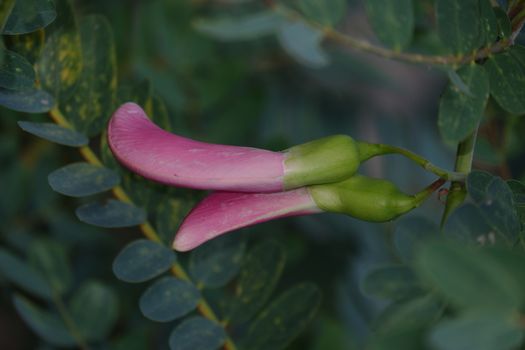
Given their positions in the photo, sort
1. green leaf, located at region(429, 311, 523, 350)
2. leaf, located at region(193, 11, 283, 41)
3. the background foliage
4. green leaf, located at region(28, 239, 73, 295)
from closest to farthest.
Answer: green leaf, located at region(429, 311, 523, 350) < the background foliage < green leaf, located at region(28, 239, 73, 295) < leaf, located at region(193, 11, 283, 41)

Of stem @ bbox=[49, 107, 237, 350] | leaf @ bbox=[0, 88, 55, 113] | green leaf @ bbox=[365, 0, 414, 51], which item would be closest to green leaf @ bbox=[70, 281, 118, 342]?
stem @ bbox=[49, 107, 237, 350]

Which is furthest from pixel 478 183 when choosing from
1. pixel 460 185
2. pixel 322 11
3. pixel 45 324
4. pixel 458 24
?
pixel 45 324

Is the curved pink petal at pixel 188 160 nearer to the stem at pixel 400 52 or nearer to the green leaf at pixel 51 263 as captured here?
the stem at pixel 400 52

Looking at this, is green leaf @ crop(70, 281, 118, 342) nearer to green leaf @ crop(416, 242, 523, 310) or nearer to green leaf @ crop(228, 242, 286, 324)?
green leaf @ crop(228, 242, 286, 324)

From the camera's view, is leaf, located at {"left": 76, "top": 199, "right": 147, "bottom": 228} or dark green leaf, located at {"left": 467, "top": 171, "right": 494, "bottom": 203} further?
leaf, located at {"left": 76, "top": 199, "right": 147, "bottom": 228}

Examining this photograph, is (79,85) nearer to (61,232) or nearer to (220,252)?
(220,252)

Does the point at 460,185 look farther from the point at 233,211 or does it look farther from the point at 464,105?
the point at 233,211
